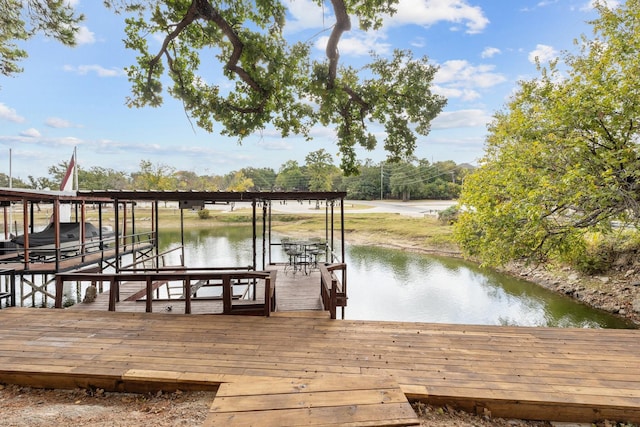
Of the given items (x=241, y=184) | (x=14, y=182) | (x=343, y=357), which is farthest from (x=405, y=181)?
(x=14, y=182)

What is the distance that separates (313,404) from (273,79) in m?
7.57

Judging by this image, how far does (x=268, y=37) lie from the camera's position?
7.69 metres

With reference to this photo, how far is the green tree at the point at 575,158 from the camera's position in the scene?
295 inches

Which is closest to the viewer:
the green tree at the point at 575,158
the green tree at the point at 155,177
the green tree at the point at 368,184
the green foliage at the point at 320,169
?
the green tree at the point at 575,158

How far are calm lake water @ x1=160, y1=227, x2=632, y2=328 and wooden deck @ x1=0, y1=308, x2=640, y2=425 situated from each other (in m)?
6.54

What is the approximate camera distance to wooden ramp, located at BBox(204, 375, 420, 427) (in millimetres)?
2088

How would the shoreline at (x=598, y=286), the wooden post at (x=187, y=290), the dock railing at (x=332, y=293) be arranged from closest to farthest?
1. the dock railing at (x=332, y=293)
2. the wooden post at (x=187, y=290)
3. the shoreline at (x=598, y=286)

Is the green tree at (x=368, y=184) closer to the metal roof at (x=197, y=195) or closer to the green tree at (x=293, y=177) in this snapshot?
the green tree at (x=293, y=177)

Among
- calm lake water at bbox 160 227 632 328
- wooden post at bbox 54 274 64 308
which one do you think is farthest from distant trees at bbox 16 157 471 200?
wooden post at bbox 54 274 64 308

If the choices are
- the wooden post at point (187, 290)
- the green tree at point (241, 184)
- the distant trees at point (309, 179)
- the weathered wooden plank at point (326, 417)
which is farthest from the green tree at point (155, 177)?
the weathered wooden plank at point (326, 417)

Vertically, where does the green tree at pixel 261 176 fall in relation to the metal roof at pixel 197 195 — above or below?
above

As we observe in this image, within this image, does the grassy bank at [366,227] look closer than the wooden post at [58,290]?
No

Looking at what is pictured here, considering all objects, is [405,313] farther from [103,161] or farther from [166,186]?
[103,161]

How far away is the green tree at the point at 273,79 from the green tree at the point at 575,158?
305 cm
